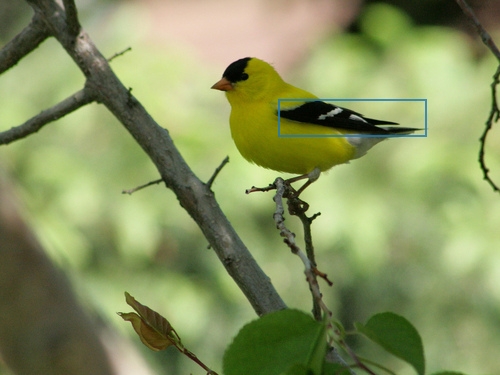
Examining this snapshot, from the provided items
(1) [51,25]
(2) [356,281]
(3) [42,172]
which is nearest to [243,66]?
(1) [51,25]

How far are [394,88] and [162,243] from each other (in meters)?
2.07

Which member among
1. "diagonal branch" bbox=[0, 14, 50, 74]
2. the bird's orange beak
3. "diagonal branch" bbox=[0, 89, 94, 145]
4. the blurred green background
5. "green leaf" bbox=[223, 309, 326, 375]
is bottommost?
the blurred green background

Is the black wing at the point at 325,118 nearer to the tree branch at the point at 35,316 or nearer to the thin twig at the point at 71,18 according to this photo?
the thin twig at the point at 71,18

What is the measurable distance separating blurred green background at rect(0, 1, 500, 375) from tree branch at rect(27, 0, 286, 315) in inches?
82.4

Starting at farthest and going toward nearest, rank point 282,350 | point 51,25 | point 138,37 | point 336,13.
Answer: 1. point 336,13
2. point 138,37
3. point 51,25
4. point 282,350

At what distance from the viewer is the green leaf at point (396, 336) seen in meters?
0.84

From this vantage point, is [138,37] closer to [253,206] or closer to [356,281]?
[253,206]

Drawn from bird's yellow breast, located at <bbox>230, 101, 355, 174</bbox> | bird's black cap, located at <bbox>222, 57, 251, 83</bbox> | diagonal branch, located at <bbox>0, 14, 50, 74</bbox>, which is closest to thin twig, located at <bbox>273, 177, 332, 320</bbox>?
bird's yellow breast, located at <bbox>230, 101, 355, 174</bbox>

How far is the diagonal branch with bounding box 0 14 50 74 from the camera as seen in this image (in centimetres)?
221

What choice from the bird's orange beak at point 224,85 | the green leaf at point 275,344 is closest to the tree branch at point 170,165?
the bird's orange beak at point 224,85

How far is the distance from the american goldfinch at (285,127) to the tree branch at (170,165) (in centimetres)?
34

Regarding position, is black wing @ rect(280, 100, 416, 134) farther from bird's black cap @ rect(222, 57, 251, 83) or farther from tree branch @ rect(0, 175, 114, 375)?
tree branch @ rect(0, 175, 114, 375)

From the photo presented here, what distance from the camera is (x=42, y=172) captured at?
14.3ft

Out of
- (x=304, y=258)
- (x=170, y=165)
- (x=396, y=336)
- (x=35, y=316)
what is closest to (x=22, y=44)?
(x=170, y=165)
